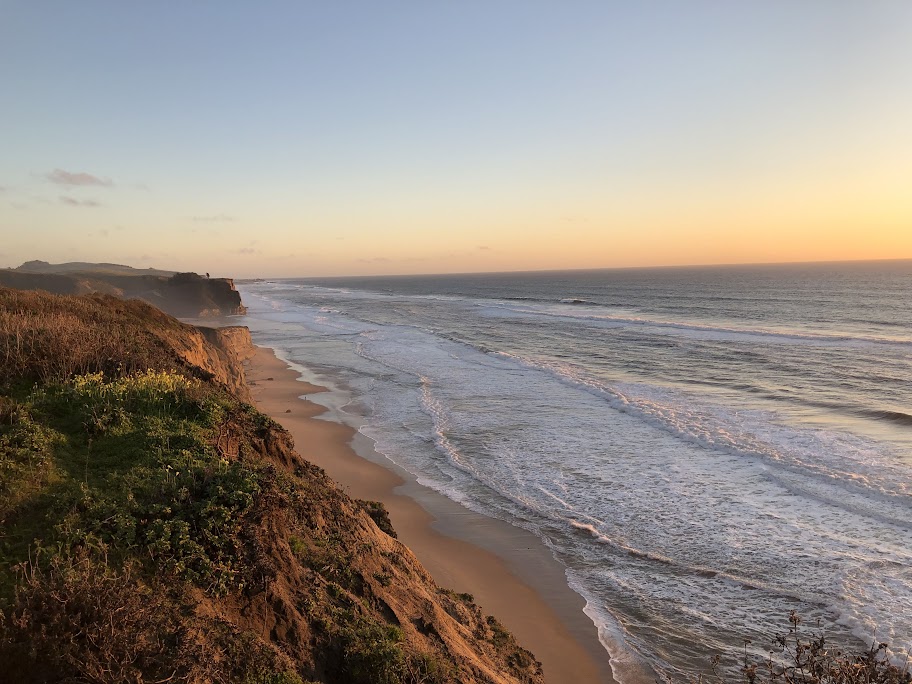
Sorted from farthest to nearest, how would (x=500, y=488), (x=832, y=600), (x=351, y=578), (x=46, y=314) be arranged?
(x=500, y=488) → (x=46, y=314) → (x=832, y=600) → (x=351, y=578)

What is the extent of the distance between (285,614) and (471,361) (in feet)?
96.9

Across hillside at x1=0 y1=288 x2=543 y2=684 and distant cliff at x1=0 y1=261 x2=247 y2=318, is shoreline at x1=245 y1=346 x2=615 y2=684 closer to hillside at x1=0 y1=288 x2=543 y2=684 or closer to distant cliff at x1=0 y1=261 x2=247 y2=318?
hillside at x1=0 y1=288 x2=543 y2=684

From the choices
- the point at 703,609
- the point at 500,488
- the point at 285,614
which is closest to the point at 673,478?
the point at 500,488

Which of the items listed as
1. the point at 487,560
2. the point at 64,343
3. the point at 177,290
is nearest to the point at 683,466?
the point at 487,560

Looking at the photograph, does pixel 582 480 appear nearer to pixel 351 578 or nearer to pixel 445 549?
pixel 445 549

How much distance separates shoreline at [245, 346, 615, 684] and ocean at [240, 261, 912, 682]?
366 mm

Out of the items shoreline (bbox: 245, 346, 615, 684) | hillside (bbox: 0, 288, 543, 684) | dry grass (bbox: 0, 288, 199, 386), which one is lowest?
shoreline (bbox: 245, 346, 615, 684)

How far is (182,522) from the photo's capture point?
531cm

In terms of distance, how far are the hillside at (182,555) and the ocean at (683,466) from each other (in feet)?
11.7

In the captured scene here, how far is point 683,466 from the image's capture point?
15766 mm

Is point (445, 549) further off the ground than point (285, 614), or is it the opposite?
point (285, 614)

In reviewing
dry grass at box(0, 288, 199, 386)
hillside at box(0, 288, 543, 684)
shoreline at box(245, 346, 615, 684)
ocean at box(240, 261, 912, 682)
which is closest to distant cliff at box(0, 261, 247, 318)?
ocean at box(240, 261, 912, 682)

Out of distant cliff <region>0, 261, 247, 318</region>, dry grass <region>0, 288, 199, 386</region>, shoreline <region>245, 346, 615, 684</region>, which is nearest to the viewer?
shoreline <region>245, 346, 615, 684</region>

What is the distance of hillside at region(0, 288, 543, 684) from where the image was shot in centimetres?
408
